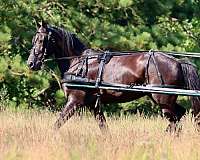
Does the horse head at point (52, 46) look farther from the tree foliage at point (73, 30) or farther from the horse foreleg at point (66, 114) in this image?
the tree foliage at point (73, 30)

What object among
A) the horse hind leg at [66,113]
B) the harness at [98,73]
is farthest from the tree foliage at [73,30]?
the horse hind leg at [66,113]

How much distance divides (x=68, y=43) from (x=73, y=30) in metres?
4.79

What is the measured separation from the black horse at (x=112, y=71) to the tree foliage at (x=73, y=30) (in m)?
3.75

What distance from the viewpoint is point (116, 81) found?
8602mm

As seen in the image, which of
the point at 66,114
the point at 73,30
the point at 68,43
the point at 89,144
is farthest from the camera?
the point at 73,30

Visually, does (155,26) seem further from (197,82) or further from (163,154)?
(163,154)

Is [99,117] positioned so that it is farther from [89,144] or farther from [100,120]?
[89,144]

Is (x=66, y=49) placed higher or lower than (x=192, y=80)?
higher

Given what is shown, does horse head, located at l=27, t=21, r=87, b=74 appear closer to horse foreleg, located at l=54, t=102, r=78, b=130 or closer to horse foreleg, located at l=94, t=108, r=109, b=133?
horse foreleg, located at l=54, t=102, r=78, b=130

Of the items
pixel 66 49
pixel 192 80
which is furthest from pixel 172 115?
pixel 66 49

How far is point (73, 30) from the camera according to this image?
535 inches

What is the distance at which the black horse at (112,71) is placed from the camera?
8.47 m

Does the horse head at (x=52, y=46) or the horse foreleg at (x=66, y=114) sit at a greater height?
the horse head at (x=52, y=46)

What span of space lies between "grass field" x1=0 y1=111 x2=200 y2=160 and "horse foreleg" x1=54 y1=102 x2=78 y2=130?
114 mm
